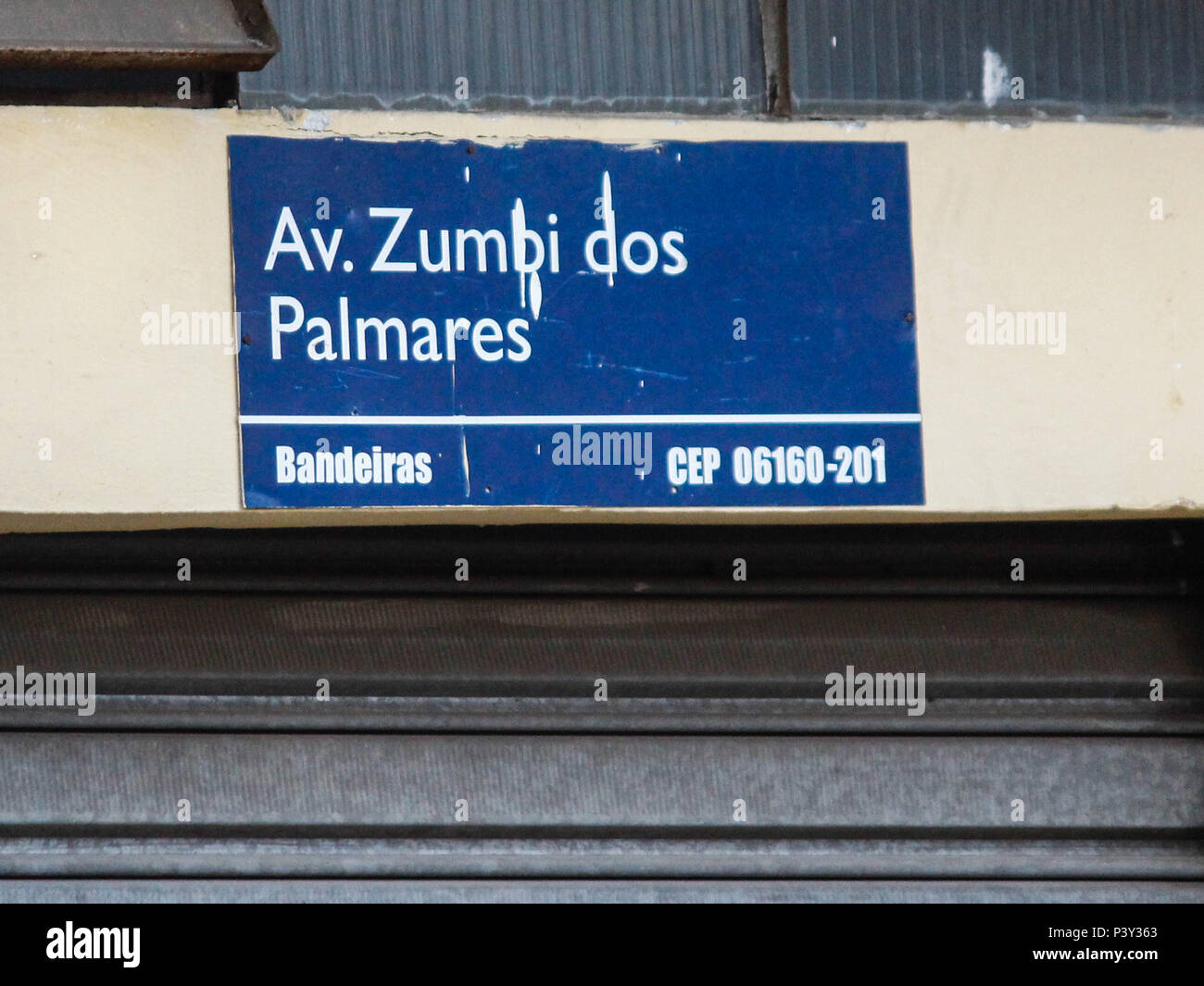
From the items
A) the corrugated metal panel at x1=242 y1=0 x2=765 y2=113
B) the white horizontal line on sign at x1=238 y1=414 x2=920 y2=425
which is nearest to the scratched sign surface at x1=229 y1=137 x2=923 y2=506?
the white horizontal line on sign at x1=238 y1=414 x2=920 y2=425

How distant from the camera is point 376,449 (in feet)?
10.4

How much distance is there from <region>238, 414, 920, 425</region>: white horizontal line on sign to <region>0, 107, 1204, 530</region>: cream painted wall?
0.10m

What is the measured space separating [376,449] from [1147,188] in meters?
2.14

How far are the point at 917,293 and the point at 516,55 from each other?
1203 millimetres

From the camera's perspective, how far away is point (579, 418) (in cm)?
324

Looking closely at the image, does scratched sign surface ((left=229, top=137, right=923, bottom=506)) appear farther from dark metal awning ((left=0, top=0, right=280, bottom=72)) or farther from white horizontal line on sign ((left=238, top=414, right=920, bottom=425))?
dark metal awning ((left=0, top=0, right=280, bottom=72))

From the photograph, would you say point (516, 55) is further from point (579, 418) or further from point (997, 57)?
point (997, 57)

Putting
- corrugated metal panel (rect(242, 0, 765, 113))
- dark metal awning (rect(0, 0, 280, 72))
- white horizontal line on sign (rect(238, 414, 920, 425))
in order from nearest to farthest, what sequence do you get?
dark metal awning (rect(0, 0, 280, 72)) → white horizontal line on sign (rect(238, 414, 920, 425)) → corrugated metal panel (rect(242, 0, 765, 113))

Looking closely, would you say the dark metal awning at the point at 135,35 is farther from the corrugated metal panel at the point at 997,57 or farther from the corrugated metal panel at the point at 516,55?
the corrugated metal panel at the point at 997,57

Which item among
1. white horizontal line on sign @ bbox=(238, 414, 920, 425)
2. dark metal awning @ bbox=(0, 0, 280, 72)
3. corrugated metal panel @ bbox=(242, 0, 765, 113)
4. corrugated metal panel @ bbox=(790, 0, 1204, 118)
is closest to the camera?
dark metal awning @ bbox=(0, 0, 280, 72)

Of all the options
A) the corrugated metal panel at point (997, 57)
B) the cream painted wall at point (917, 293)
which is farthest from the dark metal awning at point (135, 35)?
the corrugated metal panel at point (997, 57)

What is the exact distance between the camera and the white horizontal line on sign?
315 centimetres
